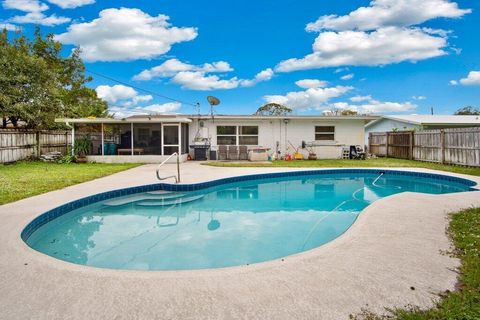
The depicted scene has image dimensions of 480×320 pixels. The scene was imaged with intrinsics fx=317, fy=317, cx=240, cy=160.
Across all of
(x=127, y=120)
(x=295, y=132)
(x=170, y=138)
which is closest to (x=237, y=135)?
(x=295, y=132)

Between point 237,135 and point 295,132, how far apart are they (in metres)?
3.22

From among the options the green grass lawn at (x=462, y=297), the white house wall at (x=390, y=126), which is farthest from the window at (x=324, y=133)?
the green grass lawn at (x=462, y=297)

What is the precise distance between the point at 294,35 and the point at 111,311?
2157cm

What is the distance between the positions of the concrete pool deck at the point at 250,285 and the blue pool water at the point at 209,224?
1141 millimetres

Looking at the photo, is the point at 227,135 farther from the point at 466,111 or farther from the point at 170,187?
the point at 466,111

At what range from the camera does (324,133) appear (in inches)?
696

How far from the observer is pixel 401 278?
2768 mm

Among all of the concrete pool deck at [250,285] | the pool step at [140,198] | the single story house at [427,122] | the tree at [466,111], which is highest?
the tree at [466,111]

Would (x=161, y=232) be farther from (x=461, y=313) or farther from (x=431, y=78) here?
(x=431, y=78)

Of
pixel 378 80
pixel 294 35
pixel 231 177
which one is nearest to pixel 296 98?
pixel 378 80

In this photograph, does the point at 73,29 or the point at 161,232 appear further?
the point at 73,29

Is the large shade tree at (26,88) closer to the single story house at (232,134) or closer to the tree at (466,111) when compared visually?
the single story house at (232,134)

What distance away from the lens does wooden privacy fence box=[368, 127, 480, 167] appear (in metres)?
12.5

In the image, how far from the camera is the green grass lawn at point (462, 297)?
6.97 ft
